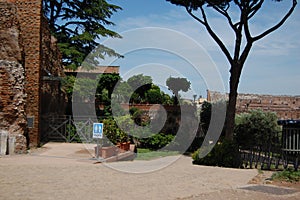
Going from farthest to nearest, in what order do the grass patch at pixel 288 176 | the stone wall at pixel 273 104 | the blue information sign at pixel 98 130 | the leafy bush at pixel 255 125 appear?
1. the stone wall at pixel 273 104
2. the leafy bush at pixel 255 125
3. the blue information sign at pixel 98 130
4. the grass patch at pixel 288 176

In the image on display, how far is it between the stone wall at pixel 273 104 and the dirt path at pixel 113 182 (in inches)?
610

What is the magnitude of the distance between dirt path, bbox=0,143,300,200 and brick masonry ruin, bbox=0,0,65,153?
2167 mm

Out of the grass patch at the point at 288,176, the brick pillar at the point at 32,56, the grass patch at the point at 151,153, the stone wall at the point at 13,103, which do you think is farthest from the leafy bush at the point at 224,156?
the brick pillar at the point at 32,56

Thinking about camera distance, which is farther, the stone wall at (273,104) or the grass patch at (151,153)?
the stone wall at (273,104)

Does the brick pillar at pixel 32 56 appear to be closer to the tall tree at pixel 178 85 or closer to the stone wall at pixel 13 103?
the stone wall at pixel 13 103

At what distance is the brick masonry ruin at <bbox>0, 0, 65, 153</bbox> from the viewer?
542 inches

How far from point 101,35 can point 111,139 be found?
540 inches

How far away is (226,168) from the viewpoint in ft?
40.3

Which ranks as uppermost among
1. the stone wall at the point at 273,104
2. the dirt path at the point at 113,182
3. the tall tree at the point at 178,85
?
the tall tree at the point at 178,85

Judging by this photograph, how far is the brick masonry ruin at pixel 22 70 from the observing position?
13.8 metres

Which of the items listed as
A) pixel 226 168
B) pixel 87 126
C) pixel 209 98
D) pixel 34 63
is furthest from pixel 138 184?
pixel 209 98

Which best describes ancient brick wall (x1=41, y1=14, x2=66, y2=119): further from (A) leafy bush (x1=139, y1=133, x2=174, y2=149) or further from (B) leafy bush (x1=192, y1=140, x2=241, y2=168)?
(B) leafy bush (x1=192, y1=140, x2=241, y2=168)

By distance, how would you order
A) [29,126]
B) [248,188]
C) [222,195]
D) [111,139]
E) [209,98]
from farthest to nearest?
[209,98]
[29,126]
[111,139]
[248,188]
[222,195]

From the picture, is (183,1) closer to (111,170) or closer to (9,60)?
(9,60)
